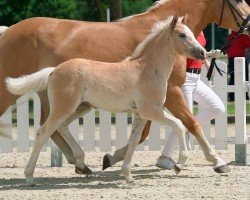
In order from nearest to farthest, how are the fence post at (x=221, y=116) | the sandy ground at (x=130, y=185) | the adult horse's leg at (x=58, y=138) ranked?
the sandy ground at (x=130, y=185), the adult horse's leg at (x=58, y=138), the fence post at (x=221, y=116)

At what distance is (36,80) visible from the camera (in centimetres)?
812

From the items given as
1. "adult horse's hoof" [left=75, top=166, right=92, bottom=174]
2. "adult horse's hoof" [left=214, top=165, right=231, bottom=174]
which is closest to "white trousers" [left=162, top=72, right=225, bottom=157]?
"adult horse's hoof" [left=214, top=165, right=231, bottom=174]

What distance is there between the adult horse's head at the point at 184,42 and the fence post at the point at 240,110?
213cm

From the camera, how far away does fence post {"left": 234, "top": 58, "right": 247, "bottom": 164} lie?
33.4ft

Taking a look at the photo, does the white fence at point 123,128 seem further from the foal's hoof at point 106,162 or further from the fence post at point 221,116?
the foal's hoof at point 106,162

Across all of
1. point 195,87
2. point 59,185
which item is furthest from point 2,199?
point 195,87

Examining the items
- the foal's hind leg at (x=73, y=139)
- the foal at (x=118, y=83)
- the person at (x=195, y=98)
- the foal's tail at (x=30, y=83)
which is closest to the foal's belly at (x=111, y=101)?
the foal at (x=118, y=83)

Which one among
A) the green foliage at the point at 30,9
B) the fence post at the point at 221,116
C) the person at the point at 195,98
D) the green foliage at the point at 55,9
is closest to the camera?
the person at the point at 195,98

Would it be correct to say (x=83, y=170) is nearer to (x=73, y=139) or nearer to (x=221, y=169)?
(x=73, y=139)

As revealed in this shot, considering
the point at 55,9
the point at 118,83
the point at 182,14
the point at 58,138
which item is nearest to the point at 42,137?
the point at 118,83

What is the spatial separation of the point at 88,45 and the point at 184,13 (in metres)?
1.14

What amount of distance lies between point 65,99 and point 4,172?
194cm

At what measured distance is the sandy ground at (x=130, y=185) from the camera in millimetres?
7619

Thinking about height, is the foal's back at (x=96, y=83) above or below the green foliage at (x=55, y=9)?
below
